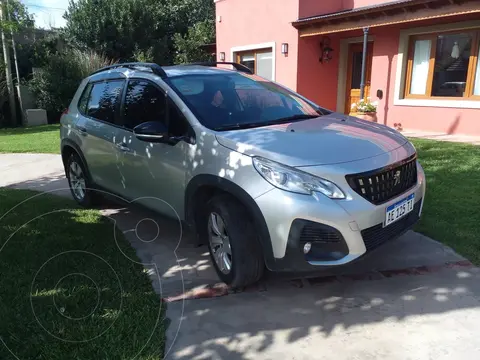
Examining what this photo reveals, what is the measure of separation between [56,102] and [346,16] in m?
12.9

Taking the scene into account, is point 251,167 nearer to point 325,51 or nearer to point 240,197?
point 240,197

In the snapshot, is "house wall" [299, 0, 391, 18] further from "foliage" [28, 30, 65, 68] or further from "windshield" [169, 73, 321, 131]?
"foliage" [28, 30, 65, 68]

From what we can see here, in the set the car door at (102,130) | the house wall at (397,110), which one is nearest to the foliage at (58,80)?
the house wall at (397,110)

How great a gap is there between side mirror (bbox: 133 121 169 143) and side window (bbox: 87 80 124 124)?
1.09 m

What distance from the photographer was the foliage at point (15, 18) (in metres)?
14.9

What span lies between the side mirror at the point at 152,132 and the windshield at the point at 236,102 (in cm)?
32

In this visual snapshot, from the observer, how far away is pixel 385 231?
3062 mm

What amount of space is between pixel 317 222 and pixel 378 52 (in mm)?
9684

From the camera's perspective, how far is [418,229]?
14.3 feet

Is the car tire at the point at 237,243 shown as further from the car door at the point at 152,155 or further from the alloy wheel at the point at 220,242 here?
the car door at the point at 152,155

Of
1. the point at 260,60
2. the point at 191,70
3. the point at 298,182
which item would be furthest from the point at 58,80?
the point at 298,182

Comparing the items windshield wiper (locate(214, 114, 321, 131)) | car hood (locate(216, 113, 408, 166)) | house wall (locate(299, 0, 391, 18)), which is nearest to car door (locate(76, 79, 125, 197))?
windshield wiper (locate(214, 114, 321, 131))

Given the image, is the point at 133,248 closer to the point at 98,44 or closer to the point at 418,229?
the point at 418,229

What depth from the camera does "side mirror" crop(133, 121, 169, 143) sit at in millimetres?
3568
